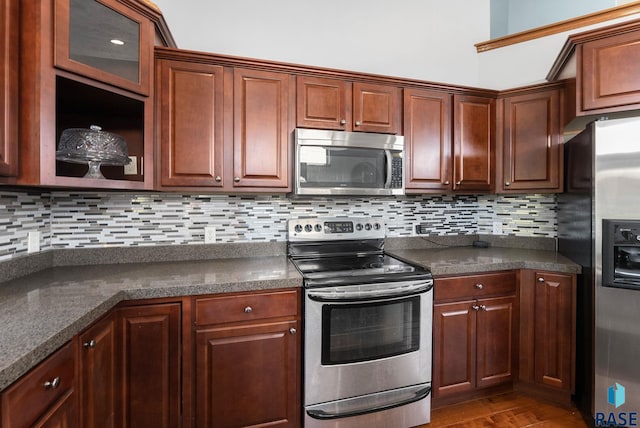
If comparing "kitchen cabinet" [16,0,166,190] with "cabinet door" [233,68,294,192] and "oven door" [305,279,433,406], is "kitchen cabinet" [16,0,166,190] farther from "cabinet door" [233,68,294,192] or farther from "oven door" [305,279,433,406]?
"oven door" [305,279,433,406]

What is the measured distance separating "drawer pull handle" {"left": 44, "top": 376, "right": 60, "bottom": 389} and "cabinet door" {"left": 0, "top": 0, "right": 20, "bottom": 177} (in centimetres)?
76

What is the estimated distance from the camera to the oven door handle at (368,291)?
5.28 feet

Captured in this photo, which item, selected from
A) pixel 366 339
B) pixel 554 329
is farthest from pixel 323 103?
pixel 554 329

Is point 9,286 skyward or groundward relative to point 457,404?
skyward

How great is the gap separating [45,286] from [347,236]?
171 centimetres

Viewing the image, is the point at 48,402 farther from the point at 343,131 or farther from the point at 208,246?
the point at 343,131

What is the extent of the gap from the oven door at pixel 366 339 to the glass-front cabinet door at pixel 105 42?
141cm

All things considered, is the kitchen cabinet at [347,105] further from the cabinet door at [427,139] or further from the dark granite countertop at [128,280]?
the dark granite countertop at [128,280]

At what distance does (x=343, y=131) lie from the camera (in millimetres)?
2016

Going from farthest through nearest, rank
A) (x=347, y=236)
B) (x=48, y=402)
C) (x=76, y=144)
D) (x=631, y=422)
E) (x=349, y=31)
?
(x=349, y=31) → (x=347, y=236) → (x=631, y=422) → (x=76, y=144) → (x=48, y=402)

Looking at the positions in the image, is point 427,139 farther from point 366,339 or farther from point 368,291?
point 366,339

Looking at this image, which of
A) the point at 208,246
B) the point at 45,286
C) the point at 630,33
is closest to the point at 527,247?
the point at 630,33

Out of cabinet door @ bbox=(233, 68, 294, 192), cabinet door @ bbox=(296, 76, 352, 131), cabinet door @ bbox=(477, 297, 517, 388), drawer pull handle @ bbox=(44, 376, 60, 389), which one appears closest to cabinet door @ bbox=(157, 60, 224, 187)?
cabinet door @ bbox=(233, 68, 294, 192)

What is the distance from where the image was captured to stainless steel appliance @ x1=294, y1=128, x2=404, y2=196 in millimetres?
1883
